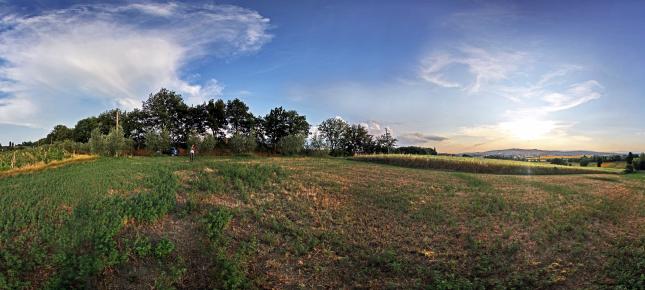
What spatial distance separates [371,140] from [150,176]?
73.7 metres

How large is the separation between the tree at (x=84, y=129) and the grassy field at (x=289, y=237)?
6161 cm

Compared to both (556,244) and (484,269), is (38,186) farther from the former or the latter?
(556,244)

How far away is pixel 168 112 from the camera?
6184 centimetres

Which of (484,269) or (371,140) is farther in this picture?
(371,140)

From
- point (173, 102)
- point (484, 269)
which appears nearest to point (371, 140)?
point (173, 102)

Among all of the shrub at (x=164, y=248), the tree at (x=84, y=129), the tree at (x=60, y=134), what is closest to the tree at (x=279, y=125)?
the tree at (x=84, y=129)

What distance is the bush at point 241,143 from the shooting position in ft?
174

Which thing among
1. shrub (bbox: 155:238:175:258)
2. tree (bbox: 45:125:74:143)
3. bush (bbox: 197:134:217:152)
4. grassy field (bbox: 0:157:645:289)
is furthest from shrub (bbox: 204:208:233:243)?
tree (bbox: 45:125:74:143)

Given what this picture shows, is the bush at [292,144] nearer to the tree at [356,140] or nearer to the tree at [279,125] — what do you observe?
the tree at [279,125]

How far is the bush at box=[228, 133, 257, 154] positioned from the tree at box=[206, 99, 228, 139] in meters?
11.2

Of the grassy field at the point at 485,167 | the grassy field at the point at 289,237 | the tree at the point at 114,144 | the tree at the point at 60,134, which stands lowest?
the grassy field at the point at 289,237

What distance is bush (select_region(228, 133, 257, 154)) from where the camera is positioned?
174 ft

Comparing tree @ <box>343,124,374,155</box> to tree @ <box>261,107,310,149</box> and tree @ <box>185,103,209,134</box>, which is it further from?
tree @ <box>185,103,209,134</box>

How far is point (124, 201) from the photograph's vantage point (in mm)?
12812
